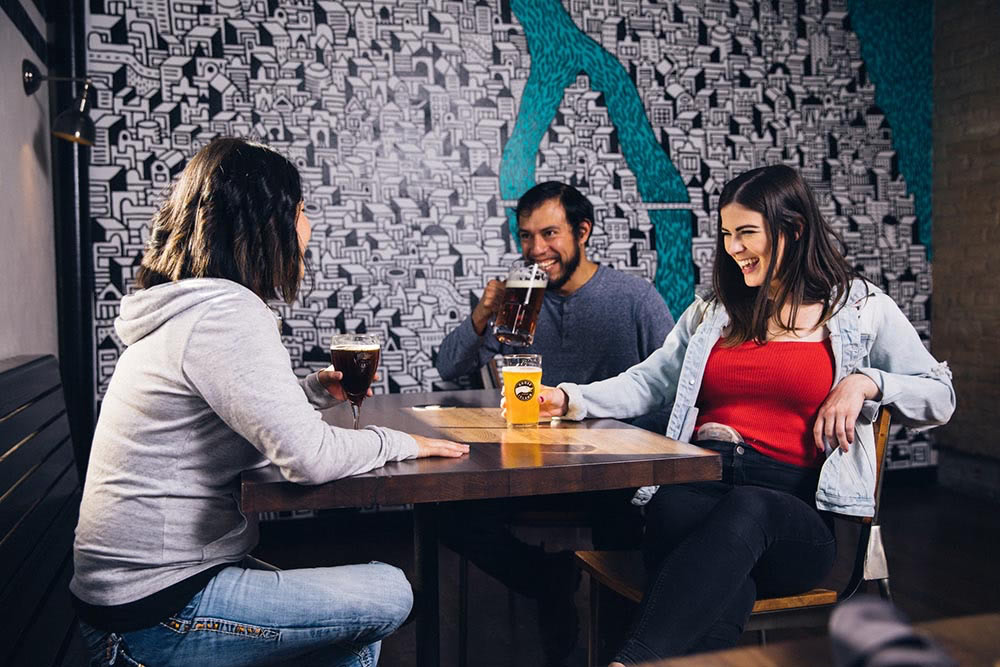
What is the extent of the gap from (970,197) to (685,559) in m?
3.78

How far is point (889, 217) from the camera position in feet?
15.0

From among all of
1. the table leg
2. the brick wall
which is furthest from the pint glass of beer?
the brick wall

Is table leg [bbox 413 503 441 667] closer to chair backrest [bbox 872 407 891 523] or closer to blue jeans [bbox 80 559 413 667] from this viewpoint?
blue jeans [bbox 80 559 413 667]

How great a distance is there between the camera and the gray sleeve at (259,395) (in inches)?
49.7

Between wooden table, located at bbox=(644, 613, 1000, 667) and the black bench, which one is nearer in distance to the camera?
wooden table, located at bbox=(644, 613, 1000, 667)

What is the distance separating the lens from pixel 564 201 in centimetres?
289

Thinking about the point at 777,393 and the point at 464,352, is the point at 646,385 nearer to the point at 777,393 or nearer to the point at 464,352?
the point at 777,393

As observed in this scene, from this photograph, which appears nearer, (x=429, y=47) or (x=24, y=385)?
(x=24, y=385)

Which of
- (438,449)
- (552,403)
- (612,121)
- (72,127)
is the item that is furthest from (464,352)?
(612,121)

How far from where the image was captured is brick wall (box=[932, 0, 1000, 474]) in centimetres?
428

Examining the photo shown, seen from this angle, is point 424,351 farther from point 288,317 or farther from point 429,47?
point 429,47

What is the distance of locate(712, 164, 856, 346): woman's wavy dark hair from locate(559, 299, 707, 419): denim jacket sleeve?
0.55 feet

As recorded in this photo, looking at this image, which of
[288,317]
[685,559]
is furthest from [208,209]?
[288,317]

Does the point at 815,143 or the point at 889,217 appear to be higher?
the point at 815,143
